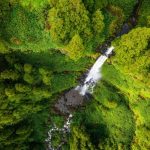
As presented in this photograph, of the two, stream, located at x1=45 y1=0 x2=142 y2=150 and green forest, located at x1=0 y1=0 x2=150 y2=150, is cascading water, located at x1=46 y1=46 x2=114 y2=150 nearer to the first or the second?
stream, located at x1=45 y1=0 x2=142 y2=150

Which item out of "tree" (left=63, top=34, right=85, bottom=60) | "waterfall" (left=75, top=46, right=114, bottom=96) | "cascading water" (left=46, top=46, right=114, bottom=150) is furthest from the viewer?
"cascading water" (left=46, top=46, right=114, bottom=150)

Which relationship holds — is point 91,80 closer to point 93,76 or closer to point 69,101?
point 93,76

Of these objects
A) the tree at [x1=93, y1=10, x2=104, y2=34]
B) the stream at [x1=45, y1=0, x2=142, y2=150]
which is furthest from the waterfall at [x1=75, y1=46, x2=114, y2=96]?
the tree at [x1=93, y1=10, x2=104, y2=34]

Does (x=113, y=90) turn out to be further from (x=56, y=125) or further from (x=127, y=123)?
(x=56, y=125)

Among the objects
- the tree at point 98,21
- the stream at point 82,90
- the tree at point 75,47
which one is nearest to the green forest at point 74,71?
the tree at point 98,21

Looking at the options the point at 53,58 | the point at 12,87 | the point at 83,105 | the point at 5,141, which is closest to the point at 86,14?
the point at 53,58

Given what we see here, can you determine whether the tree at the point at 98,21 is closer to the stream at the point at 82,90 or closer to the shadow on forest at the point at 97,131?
the stream at the point at 82,90

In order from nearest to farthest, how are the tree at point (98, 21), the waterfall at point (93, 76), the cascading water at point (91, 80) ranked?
the tree at point (98, 21) < the waterfall at point (93, 76) < the cascading water at point (91, 80)

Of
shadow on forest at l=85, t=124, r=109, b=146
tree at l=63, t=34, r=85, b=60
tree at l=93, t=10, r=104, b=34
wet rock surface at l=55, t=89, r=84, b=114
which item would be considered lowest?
shadow on forest at l=85, t=124, r=109, b=146
